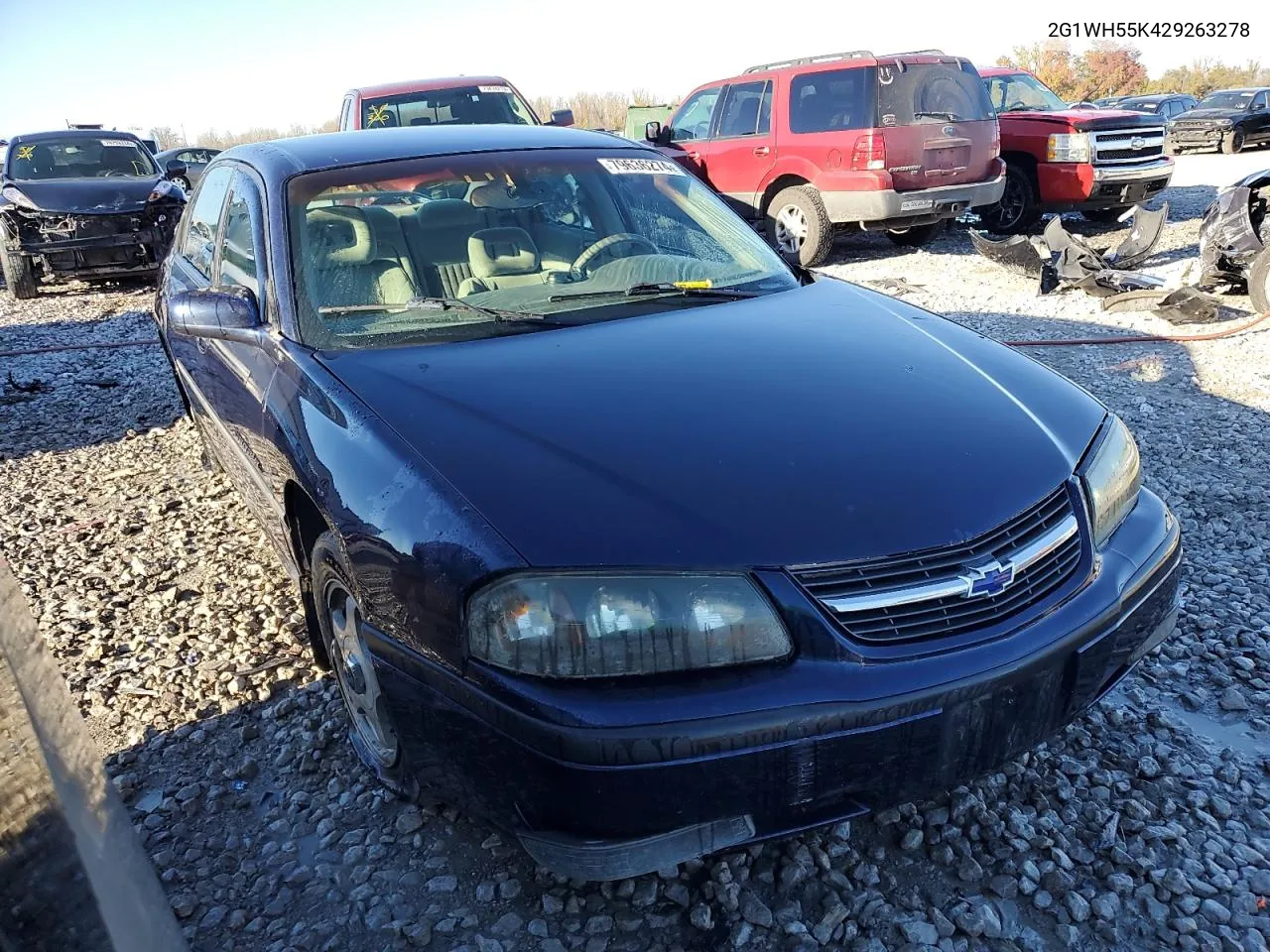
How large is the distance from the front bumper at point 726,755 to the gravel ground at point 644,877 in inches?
6.5

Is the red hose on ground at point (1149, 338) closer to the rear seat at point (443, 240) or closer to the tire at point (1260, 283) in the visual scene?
the tire at point (1260, 283)

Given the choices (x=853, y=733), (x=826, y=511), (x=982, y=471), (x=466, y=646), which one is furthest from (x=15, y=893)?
(x=982, y=471)

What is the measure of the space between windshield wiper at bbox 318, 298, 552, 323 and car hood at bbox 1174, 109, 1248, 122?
26728 mm

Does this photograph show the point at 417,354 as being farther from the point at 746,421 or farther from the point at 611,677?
the point at 611,677

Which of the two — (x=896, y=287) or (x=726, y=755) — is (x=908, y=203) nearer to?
(x=896, y=287)

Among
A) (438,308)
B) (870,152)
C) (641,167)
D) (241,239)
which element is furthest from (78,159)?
(438,308)

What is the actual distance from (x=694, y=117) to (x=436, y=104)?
3.36m

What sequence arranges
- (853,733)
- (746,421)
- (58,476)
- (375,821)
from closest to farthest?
(853,733), (746,421), (375,821), (58,476)

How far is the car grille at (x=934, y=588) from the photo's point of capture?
5.50ft

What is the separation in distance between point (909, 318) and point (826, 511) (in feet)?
4.31

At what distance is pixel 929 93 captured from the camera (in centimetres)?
913

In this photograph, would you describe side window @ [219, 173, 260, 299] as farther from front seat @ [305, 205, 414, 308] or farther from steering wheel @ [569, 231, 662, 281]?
steering wheel @ [569, 231, 662, 281]

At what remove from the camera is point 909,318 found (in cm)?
283

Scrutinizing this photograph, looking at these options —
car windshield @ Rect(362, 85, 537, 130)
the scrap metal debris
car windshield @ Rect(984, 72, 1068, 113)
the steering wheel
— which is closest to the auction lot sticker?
the steering wheel
